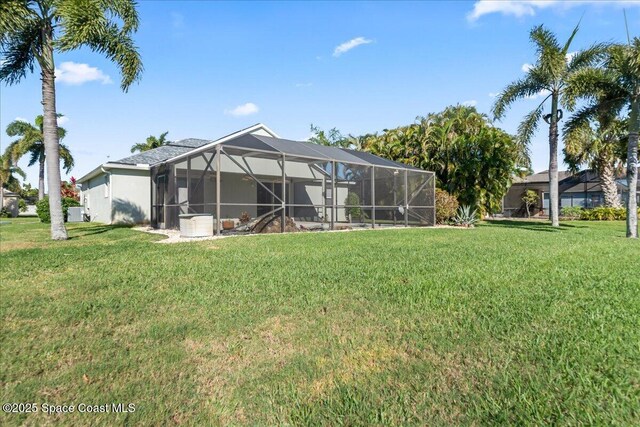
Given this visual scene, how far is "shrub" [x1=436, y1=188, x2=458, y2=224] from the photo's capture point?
17.8 metres

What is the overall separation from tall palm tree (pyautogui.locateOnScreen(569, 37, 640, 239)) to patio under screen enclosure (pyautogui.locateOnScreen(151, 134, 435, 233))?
667 centimetres

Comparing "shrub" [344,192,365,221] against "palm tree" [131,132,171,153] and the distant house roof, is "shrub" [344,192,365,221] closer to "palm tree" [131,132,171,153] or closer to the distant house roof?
"palm tree" [131,132,171,153]

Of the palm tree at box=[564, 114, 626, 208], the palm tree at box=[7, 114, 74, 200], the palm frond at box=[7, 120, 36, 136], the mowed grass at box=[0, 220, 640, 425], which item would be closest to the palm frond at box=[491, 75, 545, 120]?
the palm tree at box=[564, 114, 626, 208]

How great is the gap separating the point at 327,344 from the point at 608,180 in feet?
102

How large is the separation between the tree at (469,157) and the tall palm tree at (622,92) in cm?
468

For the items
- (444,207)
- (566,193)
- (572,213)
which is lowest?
(572,213)

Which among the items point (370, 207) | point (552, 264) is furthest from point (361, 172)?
point (552, 264)

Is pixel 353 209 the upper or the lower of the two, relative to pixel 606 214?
upper

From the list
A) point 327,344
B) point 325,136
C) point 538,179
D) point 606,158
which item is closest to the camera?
point 327,344

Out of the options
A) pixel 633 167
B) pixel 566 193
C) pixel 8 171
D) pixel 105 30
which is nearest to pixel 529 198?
pixel 566 193

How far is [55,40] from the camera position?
9656 mm

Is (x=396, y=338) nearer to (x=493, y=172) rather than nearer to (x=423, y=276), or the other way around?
(x=423, y=276)

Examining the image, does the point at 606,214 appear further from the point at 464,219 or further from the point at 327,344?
the point at 327,344

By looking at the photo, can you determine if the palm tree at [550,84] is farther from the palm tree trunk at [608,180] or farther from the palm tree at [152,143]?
the palm tree at [152,143]
